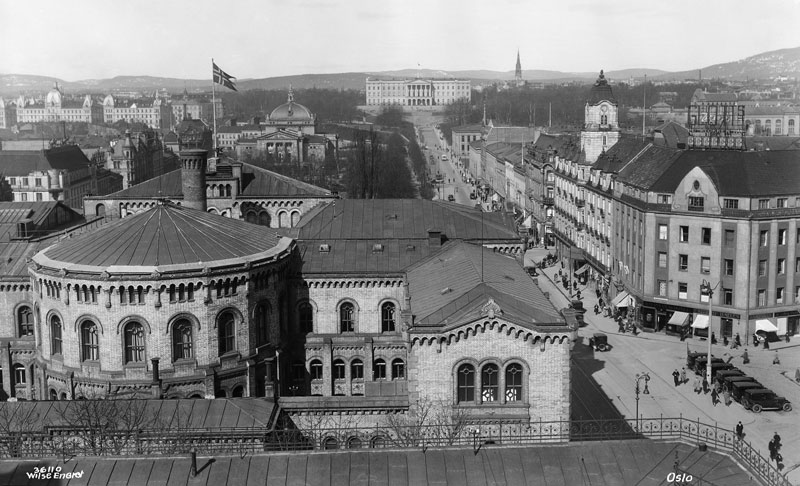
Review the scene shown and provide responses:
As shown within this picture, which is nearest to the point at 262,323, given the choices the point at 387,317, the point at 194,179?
the point at 387,317

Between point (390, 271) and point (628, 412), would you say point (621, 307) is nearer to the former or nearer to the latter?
point (628, 412)

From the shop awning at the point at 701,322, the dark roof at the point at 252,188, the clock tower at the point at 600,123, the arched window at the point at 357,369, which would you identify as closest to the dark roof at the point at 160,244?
the arched window at the point at 357,369

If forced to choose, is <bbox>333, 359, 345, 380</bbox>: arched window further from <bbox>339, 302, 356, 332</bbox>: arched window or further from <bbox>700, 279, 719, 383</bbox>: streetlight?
<bbox>700, 279, 719, 383</bbox>: streetlight

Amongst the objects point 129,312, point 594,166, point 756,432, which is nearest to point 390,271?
point 129,312

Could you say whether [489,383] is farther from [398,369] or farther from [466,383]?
[398,369]

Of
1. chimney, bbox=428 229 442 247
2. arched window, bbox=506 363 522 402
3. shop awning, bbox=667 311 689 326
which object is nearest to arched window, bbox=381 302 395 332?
chimney, bbox=428 229 442 247

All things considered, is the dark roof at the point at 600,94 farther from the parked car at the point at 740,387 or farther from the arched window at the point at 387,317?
the arched window at the point at 387,317
